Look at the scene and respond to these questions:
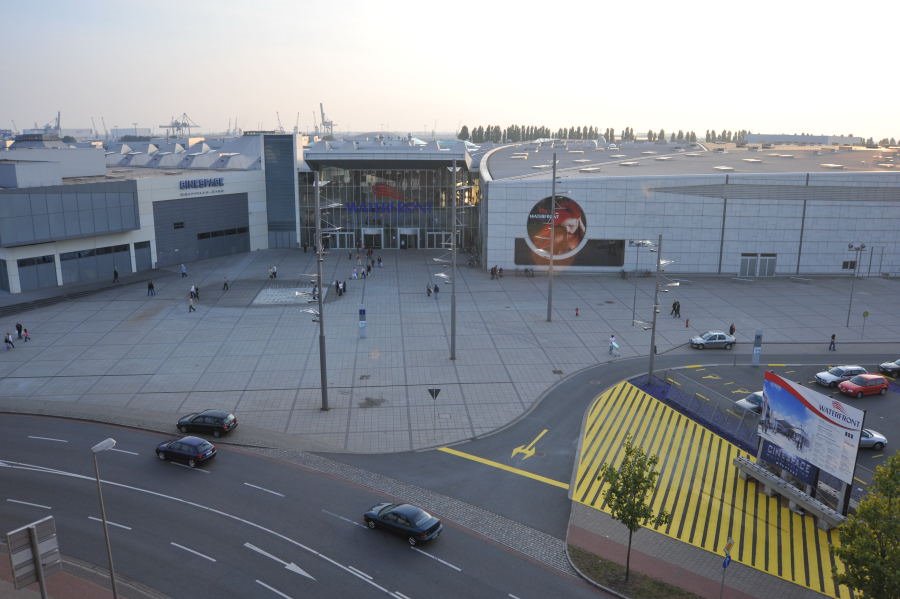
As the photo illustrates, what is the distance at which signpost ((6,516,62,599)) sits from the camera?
41.9 ft

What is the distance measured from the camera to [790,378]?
123 ft

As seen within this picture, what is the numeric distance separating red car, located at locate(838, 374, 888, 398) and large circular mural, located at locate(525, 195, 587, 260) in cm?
3117

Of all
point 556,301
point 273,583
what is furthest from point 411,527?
point 556,301

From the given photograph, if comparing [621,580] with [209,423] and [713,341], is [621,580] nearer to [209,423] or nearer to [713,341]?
[209,423]

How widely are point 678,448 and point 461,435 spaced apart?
9.49 meters

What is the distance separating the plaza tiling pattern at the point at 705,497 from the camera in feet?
70.7

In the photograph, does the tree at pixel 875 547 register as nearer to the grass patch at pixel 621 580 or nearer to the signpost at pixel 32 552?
the grass patch at pixel 621 580

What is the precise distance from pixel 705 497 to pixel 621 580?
666 centimetres

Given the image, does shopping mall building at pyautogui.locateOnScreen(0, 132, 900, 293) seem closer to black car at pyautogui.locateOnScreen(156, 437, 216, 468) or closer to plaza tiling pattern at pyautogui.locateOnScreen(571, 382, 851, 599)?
plaza tiling pattern at pyautogui.locateOnScreen(571, 382, 851, 599)

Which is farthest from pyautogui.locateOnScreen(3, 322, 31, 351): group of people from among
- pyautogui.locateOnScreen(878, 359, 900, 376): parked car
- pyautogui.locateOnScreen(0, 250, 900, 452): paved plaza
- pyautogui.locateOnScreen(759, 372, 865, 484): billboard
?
pyautogui.locateOnScreen(878, 359, 900, 376): parked car

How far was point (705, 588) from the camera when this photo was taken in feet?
65.4

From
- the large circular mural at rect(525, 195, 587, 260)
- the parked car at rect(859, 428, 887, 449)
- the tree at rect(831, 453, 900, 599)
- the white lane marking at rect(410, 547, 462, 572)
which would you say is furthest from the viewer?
the large circular mural at rect(525, 195, 587, 260)

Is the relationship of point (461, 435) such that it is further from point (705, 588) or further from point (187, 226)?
point (187, 226)

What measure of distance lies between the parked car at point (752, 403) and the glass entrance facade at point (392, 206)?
47.2 metres
